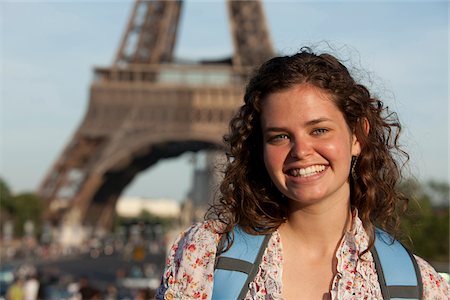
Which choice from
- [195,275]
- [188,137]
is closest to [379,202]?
[195,275]

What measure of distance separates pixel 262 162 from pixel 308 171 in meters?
0.26

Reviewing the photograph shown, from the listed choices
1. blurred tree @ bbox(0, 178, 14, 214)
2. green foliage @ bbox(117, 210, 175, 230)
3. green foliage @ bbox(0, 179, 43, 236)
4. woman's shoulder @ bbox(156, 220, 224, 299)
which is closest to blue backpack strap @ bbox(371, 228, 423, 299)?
woman's shoulder @ bbox(156, 220, 224, 299)

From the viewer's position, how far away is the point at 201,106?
Result: 4797 centimetres

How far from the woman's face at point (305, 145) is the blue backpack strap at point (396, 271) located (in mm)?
213

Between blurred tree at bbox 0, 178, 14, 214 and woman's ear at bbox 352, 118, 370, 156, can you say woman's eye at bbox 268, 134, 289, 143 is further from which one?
blurred tree at bbox 0, 178, 14, 214

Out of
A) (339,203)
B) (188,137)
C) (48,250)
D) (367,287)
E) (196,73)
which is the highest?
(196,73)

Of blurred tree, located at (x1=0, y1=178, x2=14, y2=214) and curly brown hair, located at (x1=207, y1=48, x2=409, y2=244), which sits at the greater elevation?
blurred tree, located at (x1=0, y1=178, x2=14, y2=214)

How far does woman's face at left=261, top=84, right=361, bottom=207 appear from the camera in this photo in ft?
9.03

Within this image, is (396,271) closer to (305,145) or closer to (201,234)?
(305,145)

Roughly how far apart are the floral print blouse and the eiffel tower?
43498 mm

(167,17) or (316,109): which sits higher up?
(167,17)

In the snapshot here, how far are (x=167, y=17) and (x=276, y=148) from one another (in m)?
46.4

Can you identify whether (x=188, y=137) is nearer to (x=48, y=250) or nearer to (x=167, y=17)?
(x=167, y=17)

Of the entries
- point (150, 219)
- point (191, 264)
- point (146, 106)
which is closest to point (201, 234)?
point (191, 264)
